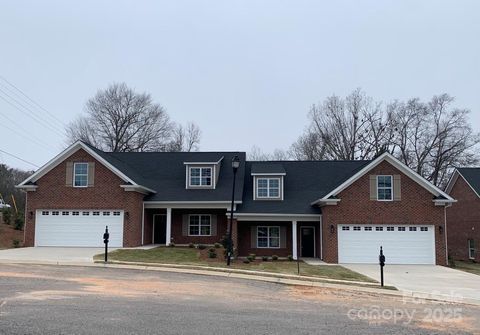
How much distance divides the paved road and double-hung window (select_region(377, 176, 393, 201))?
12.9 meters

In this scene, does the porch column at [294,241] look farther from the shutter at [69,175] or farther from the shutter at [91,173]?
the shutter at [69,175]

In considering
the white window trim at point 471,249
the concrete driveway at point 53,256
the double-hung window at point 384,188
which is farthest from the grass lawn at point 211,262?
the white window trim at point 471,249

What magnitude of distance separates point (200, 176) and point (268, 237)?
19.4 feet

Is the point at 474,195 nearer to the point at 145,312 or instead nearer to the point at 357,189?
the point at 357,189

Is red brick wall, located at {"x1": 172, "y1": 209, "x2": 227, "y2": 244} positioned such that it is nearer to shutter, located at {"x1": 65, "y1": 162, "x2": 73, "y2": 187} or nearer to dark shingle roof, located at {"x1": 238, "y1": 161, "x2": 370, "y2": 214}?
dark shingle roof, located at {"x1": 238, "y1": 161, "x2": 370, "y2": 214}

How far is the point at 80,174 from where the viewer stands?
93.5ft

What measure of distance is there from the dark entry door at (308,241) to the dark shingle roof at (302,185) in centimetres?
202

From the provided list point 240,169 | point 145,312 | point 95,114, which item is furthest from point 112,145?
point 145,312

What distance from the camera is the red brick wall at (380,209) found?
1039 inches

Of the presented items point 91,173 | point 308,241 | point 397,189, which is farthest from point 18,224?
point 397,189

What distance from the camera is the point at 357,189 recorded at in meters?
26.8

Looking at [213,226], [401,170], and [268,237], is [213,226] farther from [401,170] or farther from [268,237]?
[401,170]

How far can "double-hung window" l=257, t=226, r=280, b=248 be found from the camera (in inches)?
1180

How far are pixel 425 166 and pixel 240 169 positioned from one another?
2723 cm
